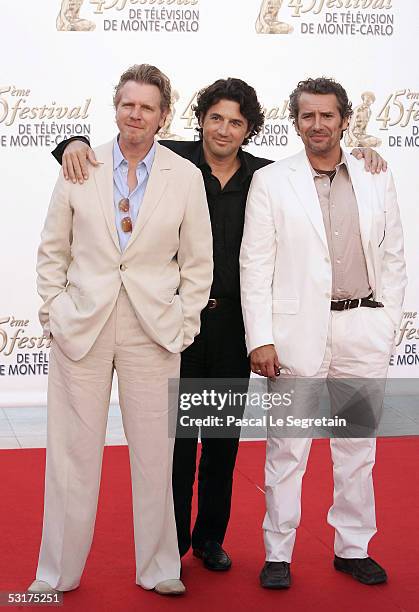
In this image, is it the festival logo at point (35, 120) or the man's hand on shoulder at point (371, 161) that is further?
the festival logo at point (35, 120)

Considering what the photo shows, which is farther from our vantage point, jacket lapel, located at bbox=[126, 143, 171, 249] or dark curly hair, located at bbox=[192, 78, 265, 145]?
dark curly hair, located at bbox=[192, 78, 265, 145]

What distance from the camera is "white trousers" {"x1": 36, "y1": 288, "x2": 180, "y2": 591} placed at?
3.01 metres

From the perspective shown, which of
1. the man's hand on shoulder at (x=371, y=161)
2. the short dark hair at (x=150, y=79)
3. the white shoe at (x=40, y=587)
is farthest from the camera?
the man's hand on shoulder at (x=371, y=161)

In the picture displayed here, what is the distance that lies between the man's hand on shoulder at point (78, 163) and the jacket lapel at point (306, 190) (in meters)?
0.59

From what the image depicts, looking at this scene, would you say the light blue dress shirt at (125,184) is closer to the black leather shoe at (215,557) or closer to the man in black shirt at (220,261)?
the man in black shirt at (220,261)

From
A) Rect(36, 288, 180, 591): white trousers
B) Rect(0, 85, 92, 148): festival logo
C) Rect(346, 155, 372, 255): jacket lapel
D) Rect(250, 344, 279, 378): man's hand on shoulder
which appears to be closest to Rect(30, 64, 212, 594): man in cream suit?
Rect(36, 288, 180, 591): white trousers

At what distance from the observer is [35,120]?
548 centimetres

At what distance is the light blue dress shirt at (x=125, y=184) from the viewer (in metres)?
2.98

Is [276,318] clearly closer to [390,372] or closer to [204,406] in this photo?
[204,406]

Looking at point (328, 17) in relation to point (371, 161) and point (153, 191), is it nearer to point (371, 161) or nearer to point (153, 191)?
point (371, 161)

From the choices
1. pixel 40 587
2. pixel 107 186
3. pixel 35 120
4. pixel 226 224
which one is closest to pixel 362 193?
pixel 226 224

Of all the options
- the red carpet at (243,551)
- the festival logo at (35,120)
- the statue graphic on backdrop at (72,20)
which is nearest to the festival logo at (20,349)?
the festival logo at (35,120)

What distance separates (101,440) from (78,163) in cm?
77

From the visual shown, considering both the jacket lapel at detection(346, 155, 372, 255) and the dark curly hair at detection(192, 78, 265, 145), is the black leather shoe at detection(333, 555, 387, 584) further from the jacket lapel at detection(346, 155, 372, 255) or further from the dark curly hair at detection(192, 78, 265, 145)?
the dark curly hair at detection(192, 78, 265, 145)
